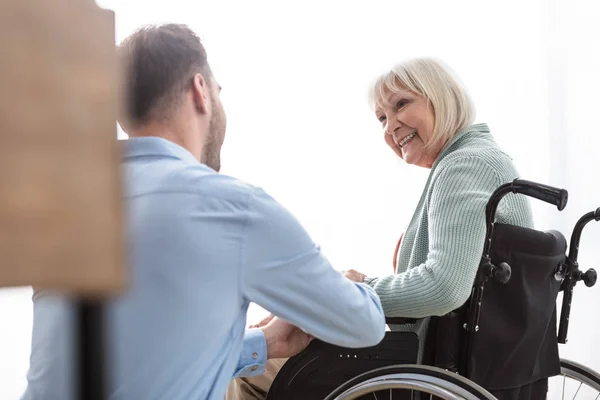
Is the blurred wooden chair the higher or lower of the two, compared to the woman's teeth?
higher

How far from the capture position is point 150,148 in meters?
1.04

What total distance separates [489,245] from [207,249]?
1.98ft

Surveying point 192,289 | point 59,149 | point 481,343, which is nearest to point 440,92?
point 481,343

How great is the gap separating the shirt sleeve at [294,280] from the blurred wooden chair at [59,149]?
59 centimetres

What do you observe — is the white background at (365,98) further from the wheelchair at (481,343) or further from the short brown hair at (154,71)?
the short brown hair at (154,71)

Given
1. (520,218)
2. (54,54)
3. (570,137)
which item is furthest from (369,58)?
(54,54)

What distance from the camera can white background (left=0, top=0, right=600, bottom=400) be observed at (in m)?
2.64

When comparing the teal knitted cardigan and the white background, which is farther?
the white background

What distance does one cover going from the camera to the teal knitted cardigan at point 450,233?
1357mm

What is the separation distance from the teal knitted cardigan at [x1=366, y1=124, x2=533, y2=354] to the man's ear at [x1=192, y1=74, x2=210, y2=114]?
51 centimetres

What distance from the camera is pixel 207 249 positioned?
3.13 ft

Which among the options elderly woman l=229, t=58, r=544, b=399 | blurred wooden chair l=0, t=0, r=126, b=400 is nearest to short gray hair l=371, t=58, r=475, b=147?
elderly woman l=229, t=58, r=544, b=399

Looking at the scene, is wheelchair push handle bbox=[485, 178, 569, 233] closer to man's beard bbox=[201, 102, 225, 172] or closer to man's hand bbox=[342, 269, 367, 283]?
man's hand bbox=[342, 269, 367, 283]

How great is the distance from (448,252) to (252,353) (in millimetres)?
403
